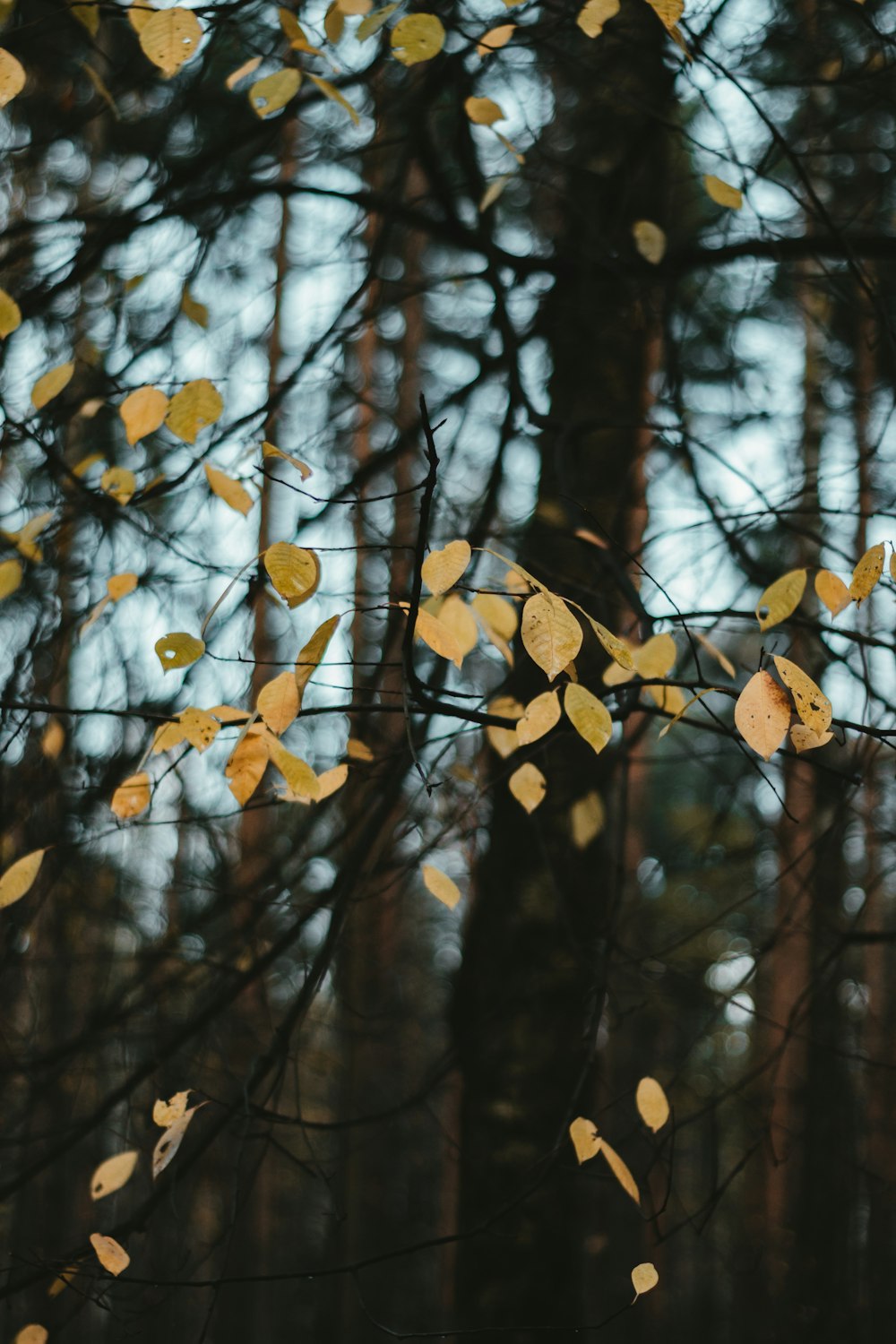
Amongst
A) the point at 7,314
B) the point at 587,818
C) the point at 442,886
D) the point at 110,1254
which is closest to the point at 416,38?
the point at 7,314

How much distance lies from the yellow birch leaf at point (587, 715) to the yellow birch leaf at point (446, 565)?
0.19m

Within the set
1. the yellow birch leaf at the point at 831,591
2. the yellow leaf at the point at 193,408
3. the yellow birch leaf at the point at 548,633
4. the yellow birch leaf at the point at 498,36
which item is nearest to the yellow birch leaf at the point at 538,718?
the yellow birch leaf at the point at 548,633

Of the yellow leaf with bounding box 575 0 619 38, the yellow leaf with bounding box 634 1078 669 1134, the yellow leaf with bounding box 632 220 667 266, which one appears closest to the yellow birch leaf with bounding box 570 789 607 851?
the yellow leaf with bounding box 634 1078 669 1134

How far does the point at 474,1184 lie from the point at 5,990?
4.36 feet

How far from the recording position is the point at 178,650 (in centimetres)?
108

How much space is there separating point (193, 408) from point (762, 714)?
0.78 metres

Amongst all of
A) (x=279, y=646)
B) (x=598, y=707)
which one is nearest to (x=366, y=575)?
(x=279, y=646)

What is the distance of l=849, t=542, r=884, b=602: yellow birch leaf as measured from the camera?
3.44ft

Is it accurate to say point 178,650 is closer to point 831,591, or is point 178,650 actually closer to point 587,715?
point 587,715

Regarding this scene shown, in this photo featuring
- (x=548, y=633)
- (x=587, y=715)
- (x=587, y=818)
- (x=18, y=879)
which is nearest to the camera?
(x=548, y=633)

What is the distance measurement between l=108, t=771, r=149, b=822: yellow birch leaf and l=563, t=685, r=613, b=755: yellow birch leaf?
1.74 ft

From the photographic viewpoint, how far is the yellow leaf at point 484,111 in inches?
66.1

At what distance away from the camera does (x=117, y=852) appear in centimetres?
383

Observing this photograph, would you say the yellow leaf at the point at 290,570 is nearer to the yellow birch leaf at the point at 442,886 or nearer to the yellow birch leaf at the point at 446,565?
the yellow birch leaf at the point at 446,565
